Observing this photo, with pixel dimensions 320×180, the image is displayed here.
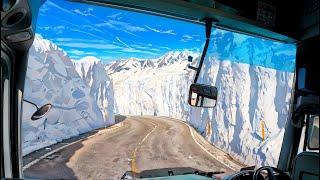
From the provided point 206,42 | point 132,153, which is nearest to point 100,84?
point 132,153

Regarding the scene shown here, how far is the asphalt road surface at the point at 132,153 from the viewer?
34.5 ft

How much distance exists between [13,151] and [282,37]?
3.64 metres

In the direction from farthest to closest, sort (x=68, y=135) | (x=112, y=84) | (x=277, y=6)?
(x=112, y=84), (x=68, y=135), (x=277, y=6)

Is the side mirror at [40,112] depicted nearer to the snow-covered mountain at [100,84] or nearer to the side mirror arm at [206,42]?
the side mirror arm at [206,42]

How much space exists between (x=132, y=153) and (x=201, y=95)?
1230 cm

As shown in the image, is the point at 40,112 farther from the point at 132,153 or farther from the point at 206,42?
the point at 132,153

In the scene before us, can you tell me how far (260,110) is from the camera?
59.1 feet

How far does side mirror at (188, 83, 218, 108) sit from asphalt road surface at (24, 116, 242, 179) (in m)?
5.42

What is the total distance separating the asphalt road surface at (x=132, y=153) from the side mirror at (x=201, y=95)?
5.42 metres

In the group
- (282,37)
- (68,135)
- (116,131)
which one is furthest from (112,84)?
(282,37)

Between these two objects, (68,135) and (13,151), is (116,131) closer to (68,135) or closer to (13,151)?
(68,135)

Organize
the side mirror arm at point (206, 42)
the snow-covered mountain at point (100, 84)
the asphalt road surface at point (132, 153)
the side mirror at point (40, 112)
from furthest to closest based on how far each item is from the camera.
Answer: the snow-covered mountain at point (100, 84) → the asphalt road surface at point (132, 153) → the side mirror arm at point (206, 42) → the side mirror at point (40, 112)

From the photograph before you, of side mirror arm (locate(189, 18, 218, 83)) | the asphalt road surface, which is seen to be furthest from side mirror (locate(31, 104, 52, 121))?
the asphalt road surface

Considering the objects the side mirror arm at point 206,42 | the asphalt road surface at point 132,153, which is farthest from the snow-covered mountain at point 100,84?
the side mirror arm at point 206,42
